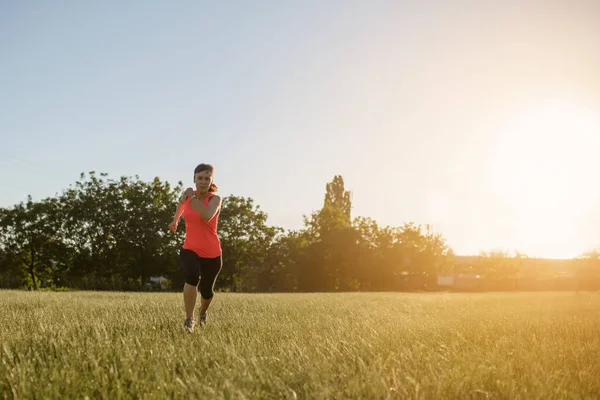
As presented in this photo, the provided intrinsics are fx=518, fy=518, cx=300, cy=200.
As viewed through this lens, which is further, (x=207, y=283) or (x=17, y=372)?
(x=207, y=283)

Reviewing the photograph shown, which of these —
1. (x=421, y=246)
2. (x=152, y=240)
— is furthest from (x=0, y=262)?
(x=421, y=246)

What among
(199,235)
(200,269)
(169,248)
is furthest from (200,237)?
(169,248)

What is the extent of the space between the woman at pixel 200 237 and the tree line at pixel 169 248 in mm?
37223

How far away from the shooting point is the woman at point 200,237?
6.72m

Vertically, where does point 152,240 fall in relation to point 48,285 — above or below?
above

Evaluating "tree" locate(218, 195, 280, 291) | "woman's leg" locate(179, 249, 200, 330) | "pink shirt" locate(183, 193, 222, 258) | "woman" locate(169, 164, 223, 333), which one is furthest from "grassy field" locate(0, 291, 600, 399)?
"tree" locate(218, 195, 280, 291)

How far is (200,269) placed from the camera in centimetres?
715

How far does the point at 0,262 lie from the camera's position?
49.0 m

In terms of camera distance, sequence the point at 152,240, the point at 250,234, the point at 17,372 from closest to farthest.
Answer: the point at 17,372, the point at 152,240, the point at 250,234

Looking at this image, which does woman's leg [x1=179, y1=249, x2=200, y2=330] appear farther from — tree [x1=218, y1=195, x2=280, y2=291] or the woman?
tree [x1=218, y1=195, x2=280, y2=291]

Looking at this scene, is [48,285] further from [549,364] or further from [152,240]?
[549,364]

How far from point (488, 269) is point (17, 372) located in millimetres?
84083

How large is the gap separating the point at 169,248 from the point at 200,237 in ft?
143

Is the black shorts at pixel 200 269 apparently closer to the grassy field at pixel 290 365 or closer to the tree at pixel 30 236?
the grassy field at pixel 290 365
